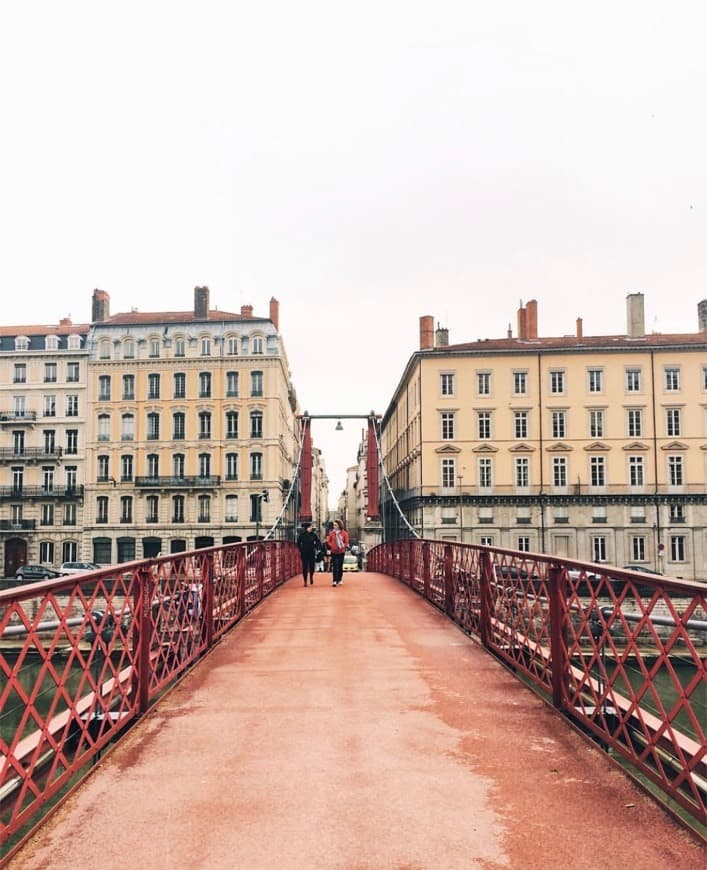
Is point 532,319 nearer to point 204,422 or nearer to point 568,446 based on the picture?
point 568,446

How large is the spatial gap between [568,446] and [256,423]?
19.6m

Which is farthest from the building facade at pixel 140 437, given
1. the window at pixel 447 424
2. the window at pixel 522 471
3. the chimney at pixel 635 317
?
the chimney at pixel 635 317

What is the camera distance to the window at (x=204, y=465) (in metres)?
46.7

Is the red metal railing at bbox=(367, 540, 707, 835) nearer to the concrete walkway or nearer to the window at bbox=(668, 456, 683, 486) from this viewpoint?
the concrete walkway

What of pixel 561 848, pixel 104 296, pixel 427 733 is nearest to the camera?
pixel 561 848

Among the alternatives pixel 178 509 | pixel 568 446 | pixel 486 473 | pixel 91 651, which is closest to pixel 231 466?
pixel 178 509

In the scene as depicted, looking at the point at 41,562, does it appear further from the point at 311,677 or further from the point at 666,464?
the point at 311,677

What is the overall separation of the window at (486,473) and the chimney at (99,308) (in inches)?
1059

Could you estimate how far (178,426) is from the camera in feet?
156

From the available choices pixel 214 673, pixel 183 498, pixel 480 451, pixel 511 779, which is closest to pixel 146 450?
pixel 183 498

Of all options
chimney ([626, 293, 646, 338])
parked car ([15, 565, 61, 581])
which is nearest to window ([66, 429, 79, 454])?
parked car ([15, 565, 61, 581])

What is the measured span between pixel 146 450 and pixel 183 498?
4.00m

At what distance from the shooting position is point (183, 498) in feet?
152

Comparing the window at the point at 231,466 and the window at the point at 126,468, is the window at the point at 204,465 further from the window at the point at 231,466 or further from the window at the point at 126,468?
the window at the point at 126,468
